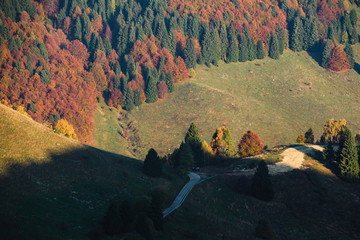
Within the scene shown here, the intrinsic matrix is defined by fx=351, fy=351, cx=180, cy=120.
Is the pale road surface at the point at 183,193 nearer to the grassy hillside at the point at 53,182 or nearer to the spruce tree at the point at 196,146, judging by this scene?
the grassy hillside at the point at 53,182

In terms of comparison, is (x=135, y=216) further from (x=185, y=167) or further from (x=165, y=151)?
(x=165, y=151)

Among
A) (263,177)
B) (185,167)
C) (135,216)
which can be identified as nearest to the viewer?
(135,216)

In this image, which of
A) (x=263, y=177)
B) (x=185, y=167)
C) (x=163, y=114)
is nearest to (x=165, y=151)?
(x=163, y=114)

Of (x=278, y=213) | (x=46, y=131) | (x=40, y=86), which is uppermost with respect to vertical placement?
(x=40, y=86)

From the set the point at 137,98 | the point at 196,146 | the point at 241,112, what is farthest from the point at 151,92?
the point at 196,146

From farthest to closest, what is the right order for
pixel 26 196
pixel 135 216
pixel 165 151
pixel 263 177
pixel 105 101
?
pixel 105 101 < pixel 165 151 < pixel 263 177 < pixel 135 216 < pixel 26 196

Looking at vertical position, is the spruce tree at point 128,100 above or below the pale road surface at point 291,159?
above

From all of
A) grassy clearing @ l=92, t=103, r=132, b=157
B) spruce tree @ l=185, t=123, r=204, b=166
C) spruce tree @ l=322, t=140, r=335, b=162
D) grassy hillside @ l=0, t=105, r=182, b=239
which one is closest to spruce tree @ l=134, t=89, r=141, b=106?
grassy clearing @ l=92, t=103, r=132, b=157

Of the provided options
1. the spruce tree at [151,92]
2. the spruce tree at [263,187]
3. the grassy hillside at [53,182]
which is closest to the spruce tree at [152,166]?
the grassy hillside at [53,182]
